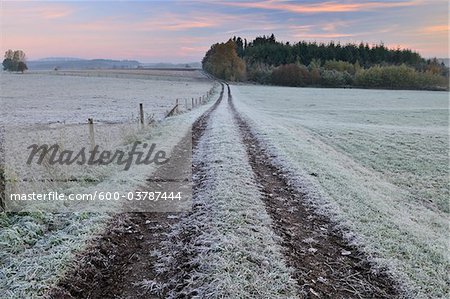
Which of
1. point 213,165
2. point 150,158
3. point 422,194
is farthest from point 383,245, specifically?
point 150,158

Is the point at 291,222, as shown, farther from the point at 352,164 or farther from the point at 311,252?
the point at 352,164

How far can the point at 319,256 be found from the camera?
21.0 feet

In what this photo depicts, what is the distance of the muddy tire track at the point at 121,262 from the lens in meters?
5.11


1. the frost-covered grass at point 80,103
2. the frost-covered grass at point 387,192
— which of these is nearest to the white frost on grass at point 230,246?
the frost-covered grass at point 387,192

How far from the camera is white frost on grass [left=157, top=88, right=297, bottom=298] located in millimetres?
5121

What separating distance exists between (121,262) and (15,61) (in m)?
193

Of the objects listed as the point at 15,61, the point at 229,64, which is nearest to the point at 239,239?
the point at 229,64

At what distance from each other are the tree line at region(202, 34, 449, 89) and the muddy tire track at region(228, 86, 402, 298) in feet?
350

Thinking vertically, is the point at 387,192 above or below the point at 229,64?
below

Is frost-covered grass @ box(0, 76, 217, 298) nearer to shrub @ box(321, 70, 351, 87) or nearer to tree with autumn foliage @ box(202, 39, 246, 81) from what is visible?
shrub @ box(321, 70, 351, 87)

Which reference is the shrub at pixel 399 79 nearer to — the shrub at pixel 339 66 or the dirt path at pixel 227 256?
the shrub at pixel 339 66

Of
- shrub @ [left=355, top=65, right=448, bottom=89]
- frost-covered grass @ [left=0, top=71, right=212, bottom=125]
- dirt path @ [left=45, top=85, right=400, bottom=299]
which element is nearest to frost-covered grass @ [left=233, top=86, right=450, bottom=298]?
dirt path @ [left=45, top=85, right=400, bottom=299]

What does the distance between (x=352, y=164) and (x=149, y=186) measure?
9462 mm

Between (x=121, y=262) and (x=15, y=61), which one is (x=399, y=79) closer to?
(x=121, y=262)
